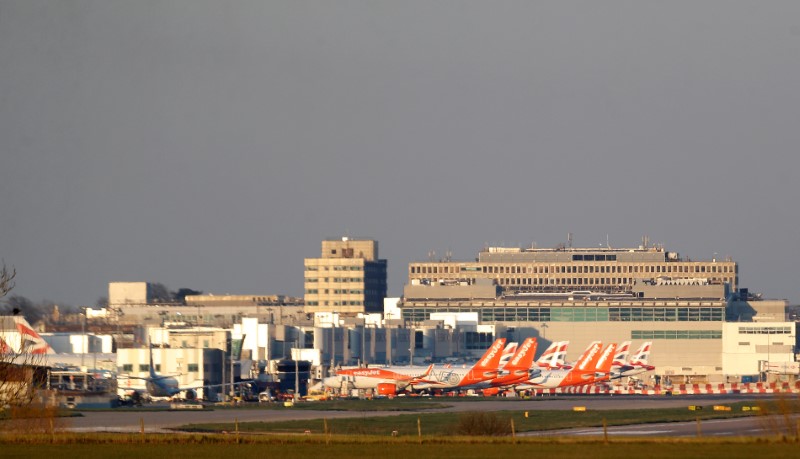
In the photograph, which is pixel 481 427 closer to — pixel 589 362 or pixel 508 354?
pixel 589 362

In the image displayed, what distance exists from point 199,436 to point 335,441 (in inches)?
276

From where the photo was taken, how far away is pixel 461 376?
561 ft

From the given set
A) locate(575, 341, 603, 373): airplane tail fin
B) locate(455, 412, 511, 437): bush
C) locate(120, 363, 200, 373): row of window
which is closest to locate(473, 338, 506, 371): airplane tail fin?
locate(575, 341, 603, 373): airplane tail fin

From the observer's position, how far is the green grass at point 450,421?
3666 inches

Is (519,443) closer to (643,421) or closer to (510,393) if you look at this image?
(643,421)

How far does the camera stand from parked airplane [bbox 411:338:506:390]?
16988 cm

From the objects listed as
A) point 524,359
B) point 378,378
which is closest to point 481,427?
point 378,378

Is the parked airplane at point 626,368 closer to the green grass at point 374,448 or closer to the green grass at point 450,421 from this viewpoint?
the green grass at point 450,421

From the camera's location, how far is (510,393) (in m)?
172

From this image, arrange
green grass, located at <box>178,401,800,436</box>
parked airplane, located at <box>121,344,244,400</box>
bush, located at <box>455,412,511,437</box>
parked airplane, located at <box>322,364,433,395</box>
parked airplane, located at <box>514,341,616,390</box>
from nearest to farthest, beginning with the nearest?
bush, located at <box>455,412,511,437</box> < green grass, located at <box>178,401,800,436</box> < parked airplane, located at <box>121,344,244,400</box> < parked airplane, located at <box>322,364,433,395</box> < parked airplane, located at <box>514,341,616,390</box>

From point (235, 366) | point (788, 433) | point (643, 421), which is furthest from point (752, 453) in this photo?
point (235, 366)

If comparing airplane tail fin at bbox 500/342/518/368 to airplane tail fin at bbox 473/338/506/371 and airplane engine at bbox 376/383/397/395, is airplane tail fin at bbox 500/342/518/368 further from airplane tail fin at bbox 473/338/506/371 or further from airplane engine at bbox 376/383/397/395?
airplane engine at bbox 376/383/397/395

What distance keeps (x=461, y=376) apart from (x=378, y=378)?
9.22 meters

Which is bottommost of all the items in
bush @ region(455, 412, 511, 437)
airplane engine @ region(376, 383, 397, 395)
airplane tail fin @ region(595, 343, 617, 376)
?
airplane engine @ region(376, 383, 397, 395)
